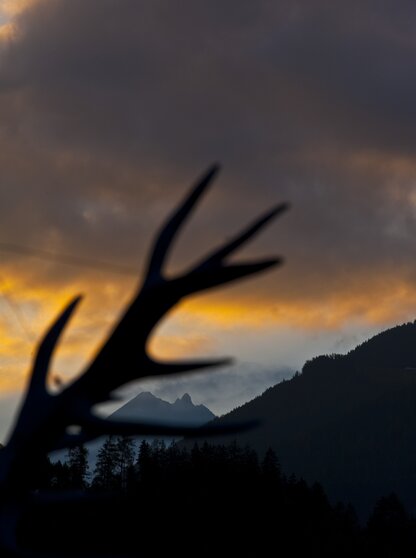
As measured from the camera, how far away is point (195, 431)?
26.9ft

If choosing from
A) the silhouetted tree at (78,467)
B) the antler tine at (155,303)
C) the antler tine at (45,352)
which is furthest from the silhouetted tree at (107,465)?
the antler tine at (155,303)

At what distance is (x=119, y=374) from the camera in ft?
27.9

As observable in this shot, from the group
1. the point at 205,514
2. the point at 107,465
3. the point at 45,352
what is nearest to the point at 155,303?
the point at 45,352

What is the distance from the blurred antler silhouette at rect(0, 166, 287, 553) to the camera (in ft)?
25.9

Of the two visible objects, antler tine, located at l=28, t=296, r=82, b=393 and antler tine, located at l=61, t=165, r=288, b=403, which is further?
antler tine, located at l=28, t=296, r=82, b=393

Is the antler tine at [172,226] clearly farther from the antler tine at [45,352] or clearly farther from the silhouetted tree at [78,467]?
the silhouetted tree at [78,467]

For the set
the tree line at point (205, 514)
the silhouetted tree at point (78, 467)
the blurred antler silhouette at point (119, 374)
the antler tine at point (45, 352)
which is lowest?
the blurred antler silhouette at point (119, 374)

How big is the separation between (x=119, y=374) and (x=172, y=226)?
48.3 inches

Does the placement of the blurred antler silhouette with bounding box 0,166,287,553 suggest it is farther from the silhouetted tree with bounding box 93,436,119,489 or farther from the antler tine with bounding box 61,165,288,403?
the silhouetted tree with bounding box 93,436,119,489

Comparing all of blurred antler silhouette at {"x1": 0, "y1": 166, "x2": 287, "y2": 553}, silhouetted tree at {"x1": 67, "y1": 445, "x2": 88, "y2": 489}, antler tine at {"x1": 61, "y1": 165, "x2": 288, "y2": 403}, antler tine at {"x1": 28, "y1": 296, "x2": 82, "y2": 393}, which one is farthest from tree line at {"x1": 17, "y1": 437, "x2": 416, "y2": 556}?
antler tine at {"x1": 61, "y1": 165, "x2": 288, "y2": 403}

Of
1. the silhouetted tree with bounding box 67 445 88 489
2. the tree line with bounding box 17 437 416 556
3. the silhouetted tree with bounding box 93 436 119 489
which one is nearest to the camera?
the tree line with bounding box 17 437 416 556

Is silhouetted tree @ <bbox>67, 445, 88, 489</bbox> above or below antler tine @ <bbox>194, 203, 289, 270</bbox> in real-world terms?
above

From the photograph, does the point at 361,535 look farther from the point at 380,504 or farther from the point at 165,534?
the point at 165,534

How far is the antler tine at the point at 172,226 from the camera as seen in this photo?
797cm
